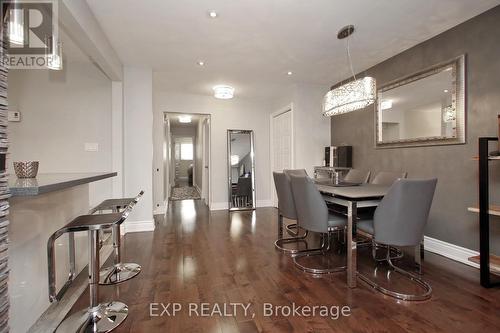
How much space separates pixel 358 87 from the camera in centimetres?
262

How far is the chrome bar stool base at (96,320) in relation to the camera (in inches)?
62.1

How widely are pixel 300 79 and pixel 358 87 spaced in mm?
2016

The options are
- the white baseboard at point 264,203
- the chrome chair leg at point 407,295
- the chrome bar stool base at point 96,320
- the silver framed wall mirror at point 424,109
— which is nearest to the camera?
the chrome bar stool base at point 96,320

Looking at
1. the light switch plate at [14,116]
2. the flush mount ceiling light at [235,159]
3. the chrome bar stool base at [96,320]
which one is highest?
the light switch plate at [14,116]

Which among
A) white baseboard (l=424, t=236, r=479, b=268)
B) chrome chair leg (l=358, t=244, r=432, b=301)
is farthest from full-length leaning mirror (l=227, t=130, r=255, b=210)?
→ chrome chair leg (l=358, t=244, r=432, b=301)

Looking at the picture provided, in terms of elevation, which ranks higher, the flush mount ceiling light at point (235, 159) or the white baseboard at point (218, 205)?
the flush mount ceiling light at point (235, 159)

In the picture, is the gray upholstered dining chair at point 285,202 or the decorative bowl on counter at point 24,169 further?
the gray upholstered dining chair at point 285,202

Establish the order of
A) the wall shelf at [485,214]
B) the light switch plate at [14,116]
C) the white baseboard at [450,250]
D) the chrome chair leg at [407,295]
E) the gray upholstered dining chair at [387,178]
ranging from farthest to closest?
the light switch plate at [14,116] < the gray upholstered dining chair at [387,178] < the white baseboard at [450,250] < the wall shelf at [485,214] < the chrome chair leg at [407,295]

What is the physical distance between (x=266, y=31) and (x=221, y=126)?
2955 millimetres

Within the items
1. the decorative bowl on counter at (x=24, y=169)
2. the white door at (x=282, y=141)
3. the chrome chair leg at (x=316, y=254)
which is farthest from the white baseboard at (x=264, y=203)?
the decorative bowl on counter at (x=24, y=169)

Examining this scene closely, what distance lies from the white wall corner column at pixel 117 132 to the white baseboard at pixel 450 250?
4278 millimetres

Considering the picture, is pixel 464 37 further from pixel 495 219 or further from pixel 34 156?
pixel 34 156

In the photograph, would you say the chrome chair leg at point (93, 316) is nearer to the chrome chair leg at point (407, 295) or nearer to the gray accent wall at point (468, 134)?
the chrome chair leg at point (407, 295)
